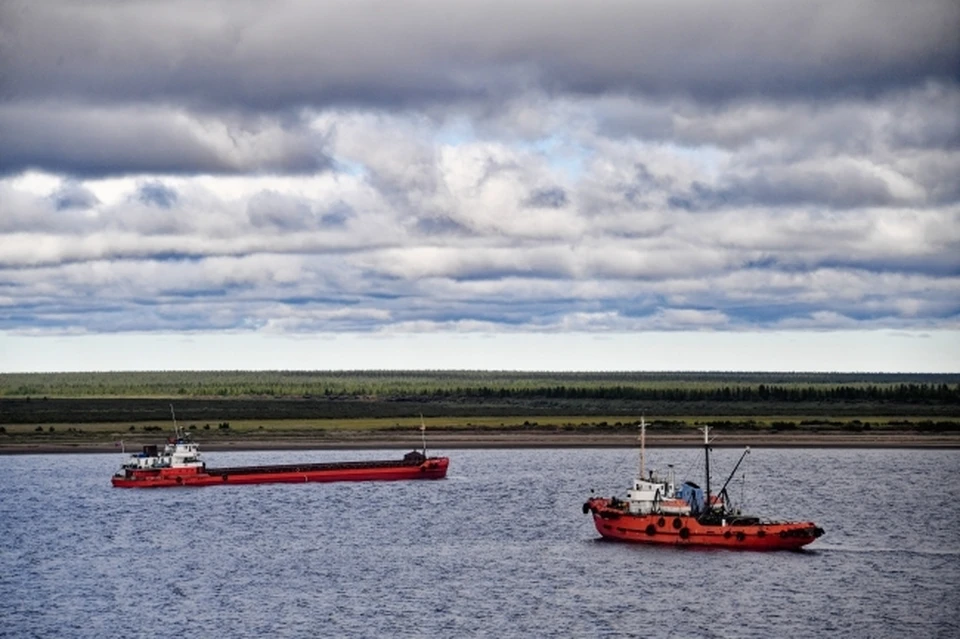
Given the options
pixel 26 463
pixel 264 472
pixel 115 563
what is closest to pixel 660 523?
pixel 115 563

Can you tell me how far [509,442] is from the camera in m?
185

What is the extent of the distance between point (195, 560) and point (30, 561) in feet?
36.3

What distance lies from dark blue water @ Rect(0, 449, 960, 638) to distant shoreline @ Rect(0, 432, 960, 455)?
32.7m

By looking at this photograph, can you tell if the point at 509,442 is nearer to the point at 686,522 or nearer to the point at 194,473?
the point at 194,473

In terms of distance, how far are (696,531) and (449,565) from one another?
59.8ft

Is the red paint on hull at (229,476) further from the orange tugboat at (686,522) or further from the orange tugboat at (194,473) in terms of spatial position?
the orange tugboat at (686,522)

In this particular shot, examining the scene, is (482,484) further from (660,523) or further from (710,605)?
A: (710,605)

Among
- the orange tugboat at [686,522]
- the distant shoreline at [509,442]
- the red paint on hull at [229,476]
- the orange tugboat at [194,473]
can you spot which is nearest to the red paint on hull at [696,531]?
the orange tugboat at [686,522]

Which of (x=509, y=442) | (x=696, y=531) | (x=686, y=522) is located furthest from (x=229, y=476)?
(x=696, y=531)

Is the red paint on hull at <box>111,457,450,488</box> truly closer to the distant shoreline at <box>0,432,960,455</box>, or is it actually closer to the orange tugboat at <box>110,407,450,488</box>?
the orange tugboat at <box>110,407,450,488</box>

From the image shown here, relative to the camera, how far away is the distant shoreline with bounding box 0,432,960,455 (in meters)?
177

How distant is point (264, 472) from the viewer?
463 ft

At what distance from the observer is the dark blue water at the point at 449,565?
7175 cm

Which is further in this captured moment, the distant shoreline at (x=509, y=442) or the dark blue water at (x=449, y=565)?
the distant shoreline at (x=509, y=442)
